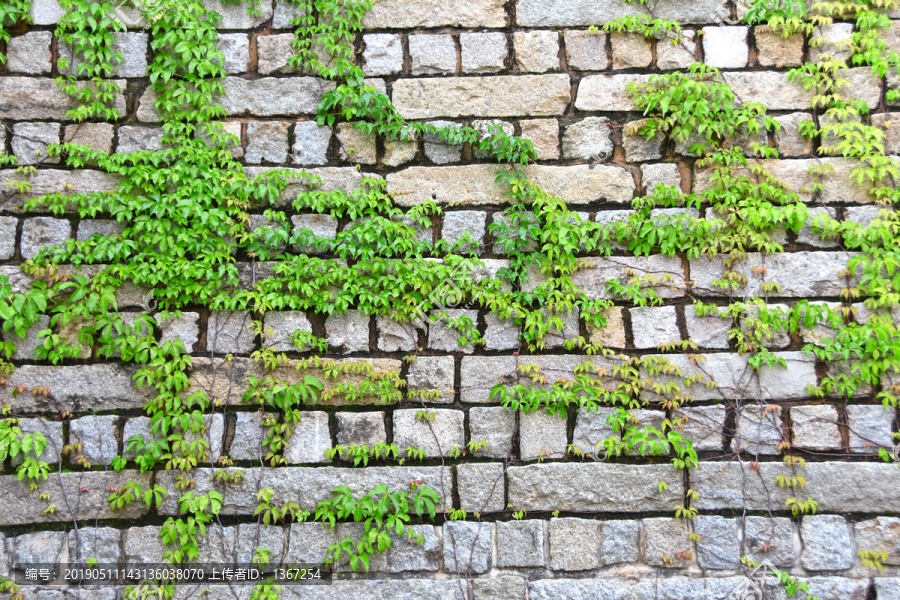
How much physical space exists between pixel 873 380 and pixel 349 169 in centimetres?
279

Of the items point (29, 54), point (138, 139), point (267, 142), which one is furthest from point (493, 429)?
point (29, 54)

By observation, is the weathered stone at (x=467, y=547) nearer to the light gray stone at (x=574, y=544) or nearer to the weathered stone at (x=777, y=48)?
the light gray stone at (x=574, y=544)

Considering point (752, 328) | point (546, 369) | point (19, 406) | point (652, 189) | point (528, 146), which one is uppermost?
point (528, 146)

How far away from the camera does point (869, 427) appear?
9.00 feet

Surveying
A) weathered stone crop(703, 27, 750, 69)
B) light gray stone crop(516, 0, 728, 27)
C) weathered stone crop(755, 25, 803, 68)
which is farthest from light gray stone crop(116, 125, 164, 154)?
weathered stone crop(755, 25, 803, 68)

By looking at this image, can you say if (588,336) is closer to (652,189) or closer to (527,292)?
(527,292)

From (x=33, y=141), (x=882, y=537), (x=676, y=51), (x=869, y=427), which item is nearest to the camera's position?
(x=882, y=537)

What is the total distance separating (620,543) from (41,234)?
10.6 feet

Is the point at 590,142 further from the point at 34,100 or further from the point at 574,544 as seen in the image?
the point at 34,100

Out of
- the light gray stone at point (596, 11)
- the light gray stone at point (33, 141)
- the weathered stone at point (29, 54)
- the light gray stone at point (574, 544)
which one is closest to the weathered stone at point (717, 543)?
the light gray stone at point (574, 544)

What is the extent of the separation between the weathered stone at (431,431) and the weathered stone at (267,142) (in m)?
1.50

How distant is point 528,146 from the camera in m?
2.95

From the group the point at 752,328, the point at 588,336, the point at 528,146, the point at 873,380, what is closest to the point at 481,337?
the point at 588,336

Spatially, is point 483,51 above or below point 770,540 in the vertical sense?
above
